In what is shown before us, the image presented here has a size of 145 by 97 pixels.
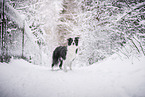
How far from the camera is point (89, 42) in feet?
25.0

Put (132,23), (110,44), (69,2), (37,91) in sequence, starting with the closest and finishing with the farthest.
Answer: (37,91) → (132,23) → (110,44) → (69,2)

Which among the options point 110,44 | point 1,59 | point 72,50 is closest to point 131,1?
Result: point 110,44

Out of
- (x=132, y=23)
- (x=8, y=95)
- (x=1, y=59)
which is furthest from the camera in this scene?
(x=132, y=23)

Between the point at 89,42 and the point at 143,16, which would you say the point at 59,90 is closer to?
the point at 143,16

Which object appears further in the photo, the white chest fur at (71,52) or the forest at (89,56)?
the white chest fur at (71,52)

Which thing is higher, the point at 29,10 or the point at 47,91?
the point at 29,10

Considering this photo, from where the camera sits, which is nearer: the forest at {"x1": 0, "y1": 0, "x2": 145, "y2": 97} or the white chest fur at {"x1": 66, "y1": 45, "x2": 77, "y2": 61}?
the forest at {"x1": 0, "y1": 0, "x2": 145, "y2": 97}

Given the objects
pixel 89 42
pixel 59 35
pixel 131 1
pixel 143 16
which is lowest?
pixel 59 35

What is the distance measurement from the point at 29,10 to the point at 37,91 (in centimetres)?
744

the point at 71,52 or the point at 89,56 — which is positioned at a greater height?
the point at 71,52

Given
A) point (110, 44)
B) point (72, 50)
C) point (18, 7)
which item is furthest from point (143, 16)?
point (18, 7)

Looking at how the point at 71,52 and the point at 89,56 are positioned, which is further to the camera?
the point at 89,56

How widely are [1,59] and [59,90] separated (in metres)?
2.13

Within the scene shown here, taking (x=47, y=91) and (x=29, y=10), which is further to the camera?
(x=29, y=10)
